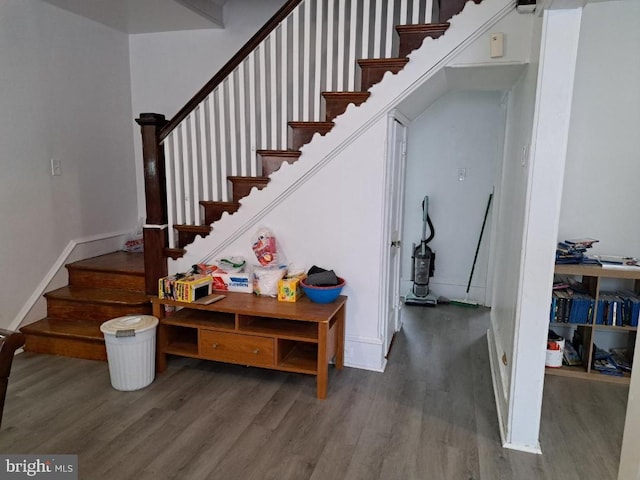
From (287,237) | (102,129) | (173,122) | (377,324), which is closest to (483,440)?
(377,324)

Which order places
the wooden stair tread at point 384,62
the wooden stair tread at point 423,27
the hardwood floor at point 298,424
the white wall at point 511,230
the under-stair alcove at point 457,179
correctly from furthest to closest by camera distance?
the under-stair alcove at point 457,179 → the wooden stair tread at point 384,62 → the wooden stair tread at point 423,27 → the white wall at point 511,230 → the hardwood floor at point 298,424

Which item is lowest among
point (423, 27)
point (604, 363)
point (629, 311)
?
point (604, 363)

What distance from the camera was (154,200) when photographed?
3139mm

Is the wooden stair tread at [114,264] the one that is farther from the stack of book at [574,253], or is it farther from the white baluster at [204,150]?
the stack of book at [574,253]

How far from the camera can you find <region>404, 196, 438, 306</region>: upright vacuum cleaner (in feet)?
14.5

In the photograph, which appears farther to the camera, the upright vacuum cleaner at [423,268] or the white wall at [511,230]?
the upright vacuum cleaner at [423,268]

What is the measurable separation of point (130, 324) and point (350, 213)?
1574 millimetres

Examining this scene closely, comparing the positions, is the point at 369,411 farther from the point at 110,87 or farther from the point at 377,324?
the point at 110,87

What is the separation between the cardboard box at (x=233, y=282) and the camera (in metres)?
2.95

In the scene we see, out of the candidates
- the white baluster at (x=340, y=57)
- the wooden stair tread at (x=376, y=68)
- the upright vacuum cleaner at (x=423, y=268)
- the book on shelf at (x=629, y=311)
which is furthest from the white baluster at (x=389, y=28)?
the book on shelf at (x=629, y=311)

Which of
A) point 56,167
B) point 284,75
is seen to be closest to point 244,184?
point 284,75

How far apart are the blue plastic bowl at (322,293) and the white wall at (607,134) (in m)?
1.79

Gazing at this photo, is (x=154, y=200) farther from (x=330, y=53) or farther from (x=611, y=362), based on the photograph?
(x=611, y=362)

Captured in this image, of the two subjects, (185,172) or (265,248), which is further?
(185,172)
